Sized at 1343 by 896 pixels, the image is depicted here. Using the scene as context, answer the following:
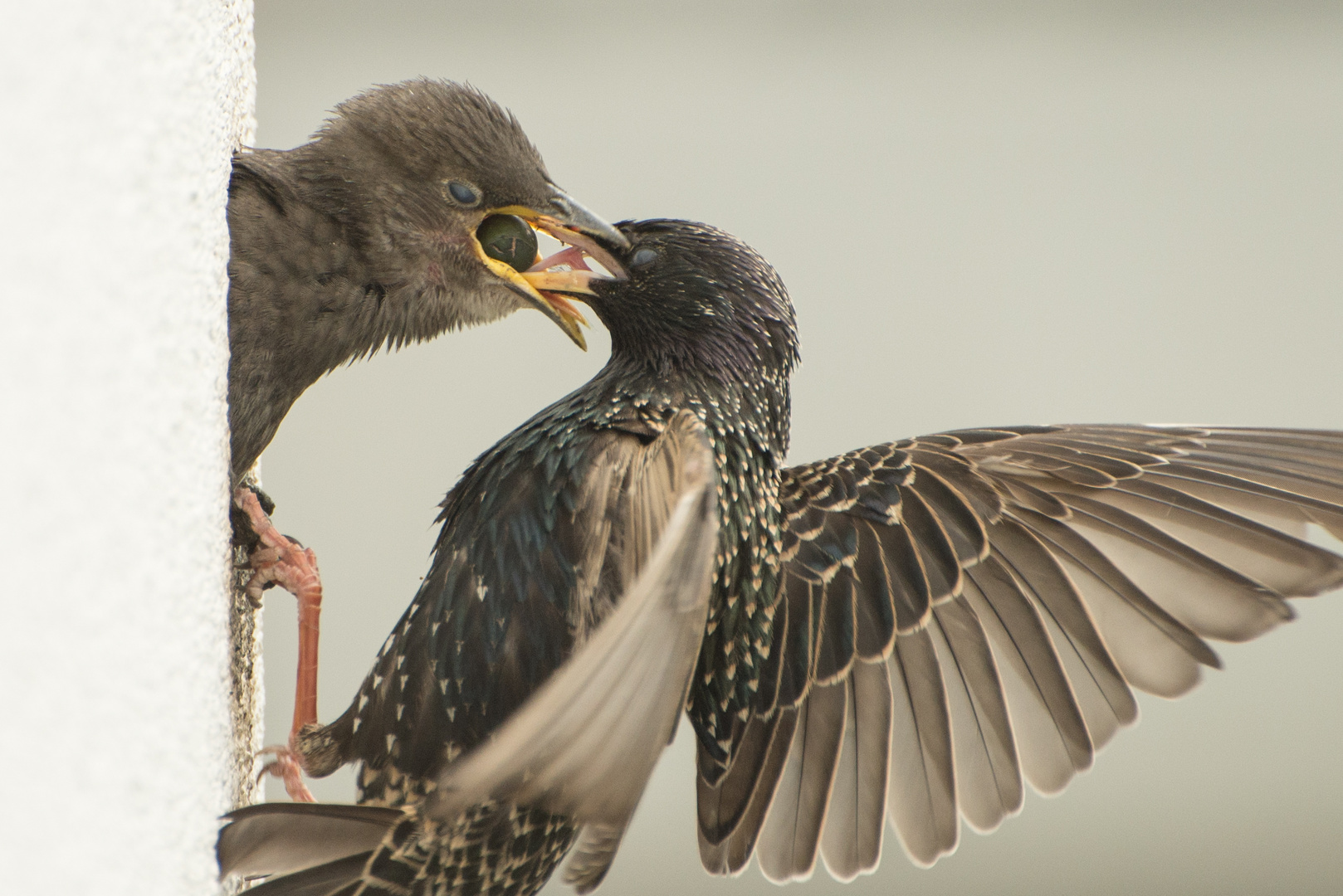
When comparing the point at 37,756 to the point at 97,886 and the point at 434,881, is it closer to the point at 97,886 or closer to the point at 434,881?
the point at 97,886

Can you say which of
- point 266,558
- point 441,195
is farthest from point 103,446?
point 441,195

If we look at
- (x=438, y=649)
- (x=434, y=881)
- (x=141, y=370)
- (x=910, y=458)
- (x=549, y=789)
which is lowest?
(x=434, y=881)

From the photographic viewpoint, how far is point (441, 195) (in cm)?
136

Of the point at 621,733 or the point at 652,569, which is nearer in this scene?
the point at 621,733

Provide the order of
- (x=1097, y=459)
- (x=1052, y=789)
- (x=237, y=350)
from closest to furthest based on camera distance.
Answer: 1. (x=237, y=350)
2. (x=1052, y=789)
3. (x=1097, y=459)

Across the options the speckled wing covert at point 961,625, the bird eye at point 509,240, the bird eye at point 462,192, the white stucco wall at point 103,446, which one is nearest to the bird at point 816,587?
the speckled wing covert at point 961,625

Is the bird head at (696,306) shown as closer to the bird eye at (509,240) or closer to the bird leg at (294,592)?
the bird eye at (509,240)

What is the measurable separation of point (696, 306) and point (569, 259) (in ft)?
0.59

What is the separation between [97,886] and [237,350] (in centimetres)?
61

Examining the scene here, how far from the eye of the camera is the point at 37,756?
528 mm

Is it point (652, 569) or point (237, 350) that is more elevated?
point (237, 350)

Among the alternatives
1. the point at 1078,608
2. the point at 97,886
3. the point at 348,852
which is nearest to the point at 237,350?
the point at 348,852

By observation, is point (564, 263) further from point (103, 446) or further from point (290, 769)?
point (103, 446)

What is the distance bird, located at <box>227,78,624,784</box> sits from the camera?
1153 mm
